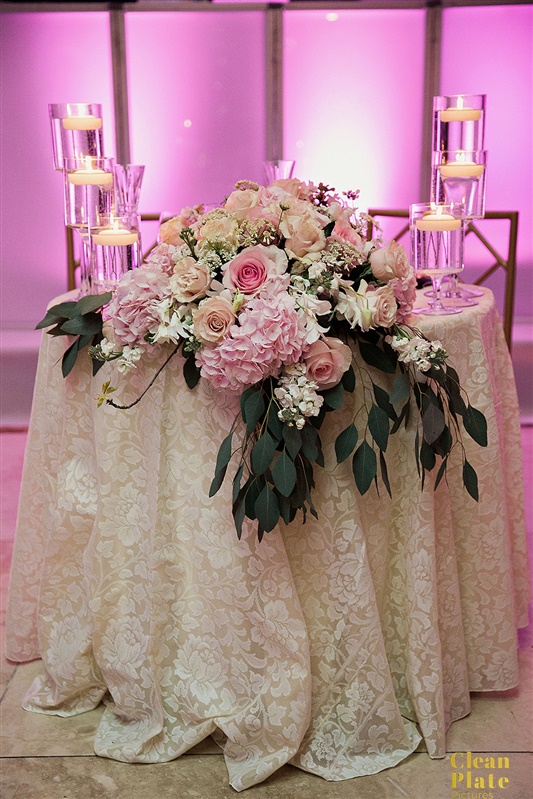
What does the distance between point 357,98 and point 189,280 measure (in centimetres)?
404

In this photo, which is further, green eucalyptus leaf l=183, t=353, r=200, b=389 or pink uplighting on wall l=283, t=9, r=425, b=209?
pink uplighting on wall l=283, t=9, r=425, b=209

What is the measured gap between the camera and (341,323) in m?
1.74

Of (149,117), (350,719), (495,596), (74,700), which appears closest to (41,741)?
(74,700)

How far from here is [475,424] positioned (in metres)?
1.78

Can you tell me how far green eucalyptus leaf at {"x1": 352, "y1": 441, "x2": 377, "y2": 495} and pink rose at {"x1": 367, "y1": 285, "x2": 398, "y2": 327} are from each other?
23 centimetres

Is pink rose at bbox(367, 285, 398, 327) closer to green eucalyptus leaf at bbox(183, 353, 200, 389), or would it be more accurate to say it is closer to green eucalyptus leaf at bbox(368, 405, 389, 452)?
green eucalyptus leaf at bbox(368, 405, 389, 452)

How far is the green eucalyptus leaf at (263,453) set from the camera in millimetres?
1630

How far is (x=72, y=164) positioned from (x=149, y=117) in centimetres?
341

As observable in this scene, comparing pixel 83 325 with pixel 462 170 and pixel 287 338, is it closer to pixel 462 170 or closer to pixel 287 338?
pixel 287 338

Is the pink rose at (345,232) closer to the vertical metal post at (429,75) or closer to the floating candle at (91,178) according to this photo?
the floating candle at (91,178)

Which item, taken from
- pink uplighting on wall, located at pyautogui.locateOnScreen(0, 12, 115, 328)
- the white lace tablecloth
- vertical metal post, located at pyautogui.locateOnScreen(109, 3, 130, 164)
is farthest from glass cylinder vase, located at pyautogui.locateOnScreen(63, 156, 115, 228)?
vertical metal post, located at pyautogui.locateOnScreen(109, 3, 130, 164)

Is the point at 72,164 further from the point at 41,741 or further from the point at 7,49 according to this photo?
the point at 7,49

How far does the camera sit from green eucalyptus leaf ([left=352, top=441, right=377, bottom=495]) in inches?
67.3

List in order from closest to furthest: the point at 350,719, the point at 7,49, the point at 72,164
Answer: the point at 350,719
the point at 72,164
the point at 7,49
